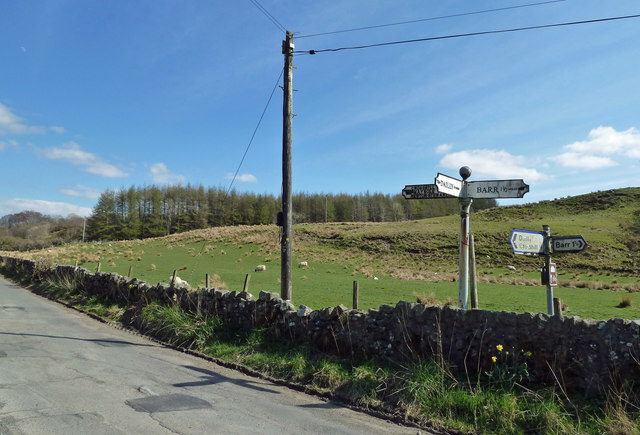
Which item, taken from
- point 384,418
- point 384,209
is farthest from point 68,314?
point 384,209

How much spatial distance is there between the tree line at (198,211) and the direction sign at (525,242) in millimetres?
93736

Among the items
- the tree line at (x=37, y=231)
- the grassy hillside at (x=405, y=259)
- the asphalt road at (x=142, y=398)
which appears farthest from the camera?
the tree line at (x=37, y=231)

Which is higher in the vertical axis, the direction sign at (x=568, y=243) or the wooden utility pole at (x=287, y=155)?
the wooden utility pole at (x=287, y=155)

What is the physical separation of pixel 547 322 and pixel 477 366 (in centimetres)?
117

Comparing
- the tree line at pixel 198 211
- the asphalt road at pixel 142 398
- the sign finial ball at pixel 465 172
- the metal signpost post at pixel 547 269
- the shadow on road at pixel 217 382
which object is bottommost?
the shadow on road at pixel 217 382

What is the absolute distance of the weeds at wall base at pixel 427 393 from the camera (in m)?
4.74

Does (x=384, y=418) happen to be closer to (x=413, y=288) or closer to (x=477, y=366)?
(x=477, y=366)

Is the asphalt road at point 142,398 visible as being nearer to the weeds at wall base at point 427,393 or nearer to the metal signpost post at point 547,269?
the weeds at wall base at point 427,393

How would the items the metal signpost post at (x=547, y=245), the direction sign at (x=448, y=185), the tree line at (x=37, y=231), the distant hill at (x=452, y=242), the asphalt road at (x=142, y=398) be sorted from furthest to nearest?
the tree line at (x=37, y=231), the distant hill at (x=452, y=242), the metal signpost post at (x=547, y=245), the direction sign at (x=448, y=185), the asphalt road at (x=142, y=398)

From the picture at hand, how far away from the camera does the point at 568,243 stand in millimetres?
7031

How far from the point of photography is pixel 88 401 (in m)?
5.70

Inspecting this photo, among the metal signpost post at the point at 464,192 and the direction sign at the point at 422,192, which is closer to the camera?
the metal signpost post at the point at 464,192

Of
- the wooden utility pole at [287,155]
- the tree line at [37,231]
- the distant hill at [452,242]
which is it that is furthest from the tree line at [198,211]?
the wooden utility pole at [287,155]

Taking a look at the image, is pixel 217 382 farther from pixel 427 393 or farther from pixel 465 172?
pixel 465 172
